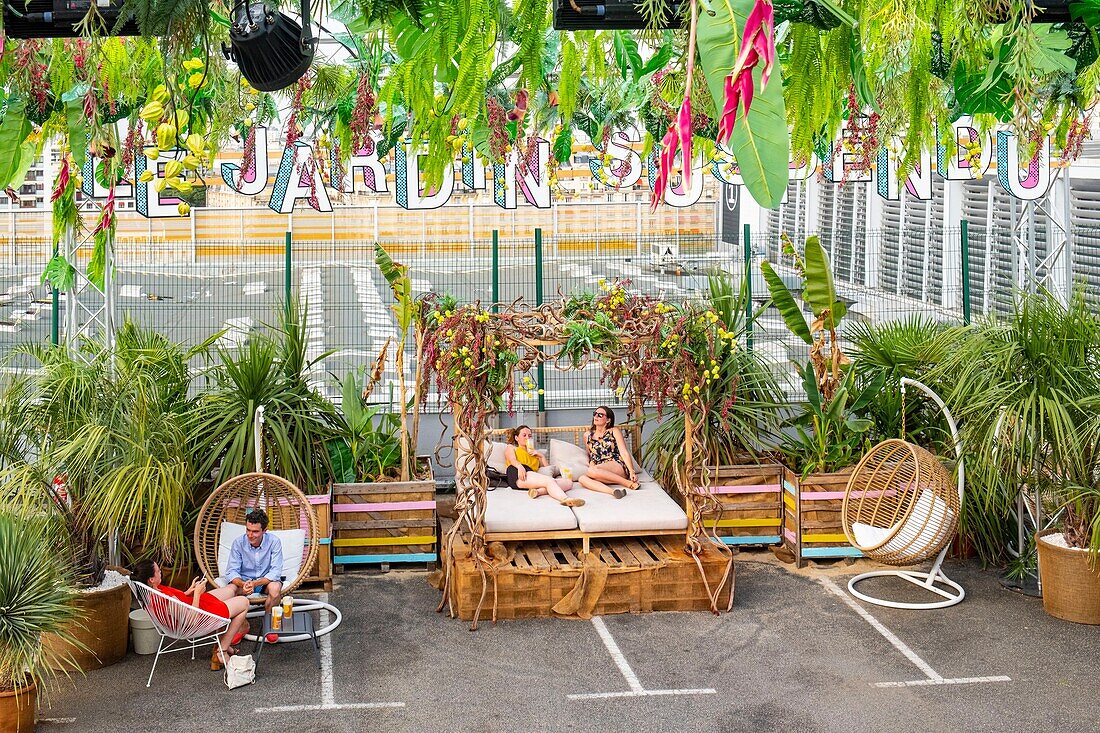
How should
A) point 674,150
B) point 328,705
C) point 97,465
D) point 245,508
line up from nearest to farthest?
point 674,150
point 328,705
point 97,465
point 245,508

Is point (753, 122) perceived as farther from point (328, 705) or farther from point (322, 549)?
point (322, 549)

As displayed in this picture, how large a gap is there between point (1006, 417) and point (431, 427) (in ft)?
17.7

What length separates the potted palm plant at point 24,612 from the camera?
5133 millimetres

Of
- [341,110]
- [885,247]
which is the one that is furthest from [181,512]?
[885,247]

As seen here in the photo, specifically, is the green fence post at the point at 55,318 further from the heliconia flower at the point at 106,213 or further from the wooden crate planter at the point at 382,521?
the heliconia flower at the point at 106,213

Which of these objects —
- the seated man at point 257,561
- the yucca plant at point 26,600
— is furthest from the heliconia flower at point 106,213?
the seated man at point 257,561

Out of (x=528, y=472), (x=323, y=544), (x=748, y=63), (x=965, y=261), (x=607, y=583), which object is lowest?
(x=607, y=583)

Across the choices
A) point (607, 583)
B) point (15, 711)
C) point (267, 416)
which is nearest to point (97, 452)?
point (267, 416)

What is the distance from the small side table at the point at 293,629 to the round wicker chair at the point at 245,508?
0.28 metres

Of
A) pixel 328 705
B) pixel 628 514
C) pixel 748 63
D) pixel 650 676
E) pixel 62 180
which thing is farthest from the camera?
pixel 628 514

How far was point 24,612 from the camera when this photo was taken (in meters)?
5.22

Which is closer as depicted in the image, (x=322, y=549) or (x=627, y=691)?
(x=627, y=691)

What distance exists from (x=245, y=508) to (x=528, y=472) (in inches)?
70.0

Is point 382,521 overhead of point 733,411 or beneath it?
beneath
